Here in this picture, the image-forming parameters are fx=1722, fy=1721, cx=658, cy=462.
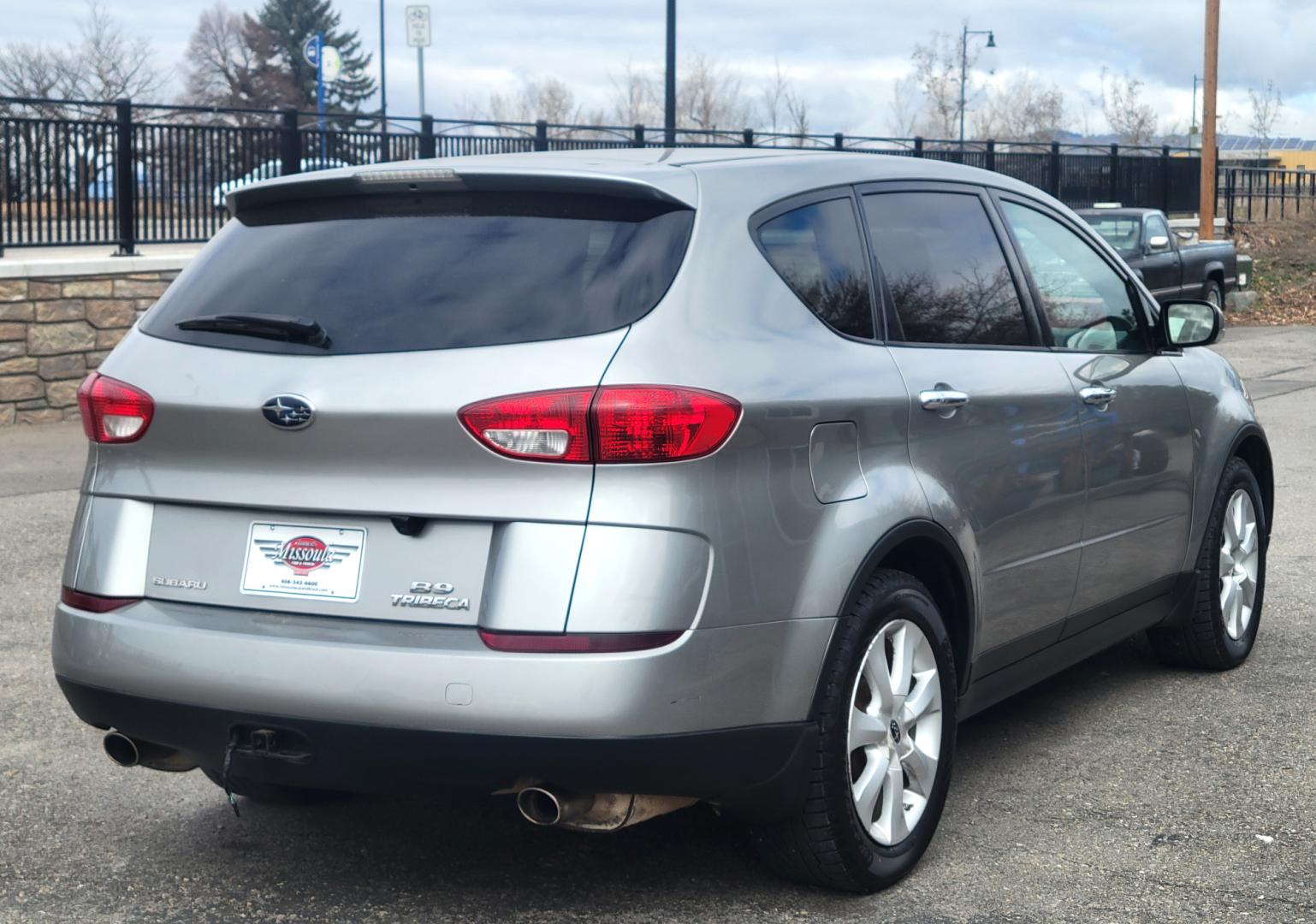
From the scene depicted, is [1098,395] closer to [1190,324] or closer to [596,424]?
[1190,324]

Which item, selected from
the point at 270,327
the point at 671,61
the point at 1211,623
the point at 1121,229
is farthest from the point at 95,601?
the point at 671,61

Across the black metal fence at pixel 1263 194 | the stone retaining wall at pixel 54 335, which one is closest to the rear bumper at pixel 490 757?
the stone retaining wall at pixel 54 335

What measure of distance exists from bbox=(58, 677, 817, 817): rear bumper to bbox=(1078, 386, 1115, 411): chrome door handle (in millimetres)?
1712

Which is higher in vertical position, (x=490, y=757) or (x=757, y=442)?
(x=757, y=442)

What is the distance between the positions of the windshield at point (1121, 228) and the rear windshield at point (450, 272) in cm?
1776

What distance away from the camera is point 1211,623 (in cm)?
580

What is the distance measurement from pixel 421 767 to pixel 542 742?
0.27 meters

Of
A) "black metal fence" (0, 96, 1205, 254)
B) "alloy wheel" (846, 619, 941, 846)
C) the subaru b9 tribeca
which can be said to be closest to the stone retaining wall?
"black metal fence" (0, 96, 1205, 254)

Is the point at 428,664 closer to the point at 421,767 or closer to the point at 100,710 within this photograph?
the point at 421,767

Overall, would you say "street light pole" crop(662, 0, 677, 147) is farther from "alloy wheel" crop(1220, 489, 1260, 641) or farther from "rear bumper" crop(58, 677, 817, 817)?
"rear bumper" crop(58, 677, 817, 817)

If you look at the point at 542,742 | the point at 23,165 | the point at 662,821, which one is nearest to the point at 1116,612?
the point at 662,821

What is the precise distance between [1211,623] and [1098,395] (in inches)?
50.2

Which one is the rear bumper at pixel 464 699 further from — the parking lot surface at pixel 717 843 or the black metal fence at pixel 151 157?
the black metal fence at pixel 151 157

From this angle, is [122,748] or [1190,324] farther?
[1190,324]
